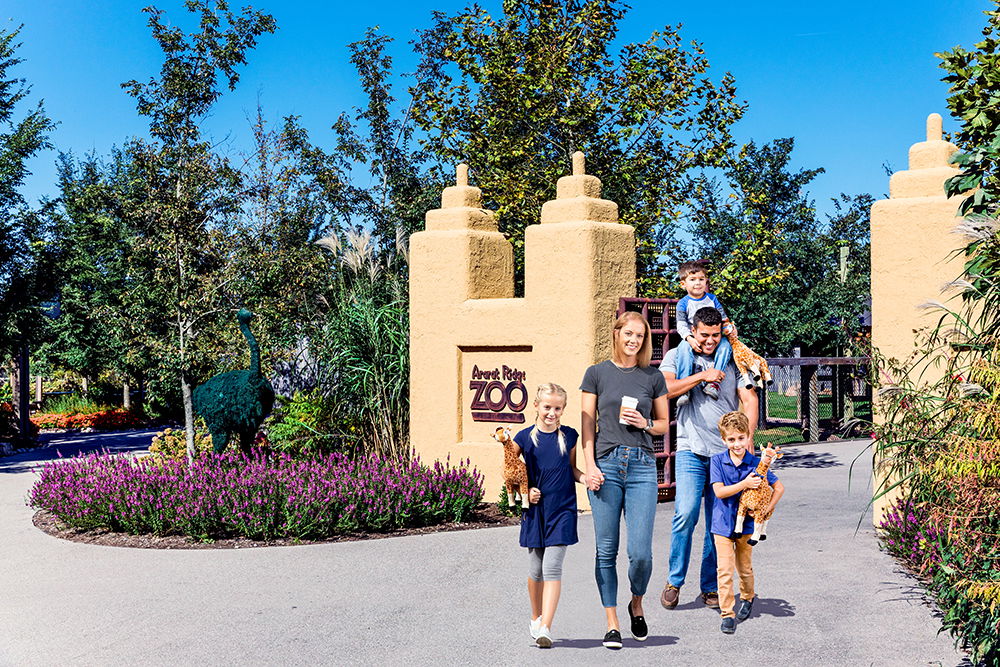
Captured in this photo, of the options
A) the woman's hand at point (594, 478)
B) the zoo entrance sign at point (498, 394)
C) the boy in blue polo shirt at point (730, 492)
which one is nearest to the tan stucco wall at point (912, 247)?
the boy in blue polo shirt at point (730, 492)

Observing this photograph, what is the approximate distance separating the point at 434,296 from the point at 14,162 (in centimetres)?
1111

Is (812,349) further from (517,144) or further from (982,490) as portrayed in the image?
(982,490)

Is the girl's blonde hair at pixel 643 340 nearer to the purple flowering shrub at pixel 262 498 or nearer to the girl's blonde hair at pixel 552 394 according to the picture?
the girl's blonde hair at pixel 552 394

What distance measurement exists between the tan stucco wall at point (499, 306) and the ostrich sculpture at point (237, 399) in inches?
71.4

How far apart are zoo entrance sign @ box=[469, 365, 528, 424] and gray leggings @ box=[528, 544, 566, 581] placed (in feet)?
17.2

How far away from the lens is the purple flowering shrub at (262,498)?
29.3 ft

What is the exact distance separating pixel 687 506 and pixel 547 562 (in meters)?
1.20

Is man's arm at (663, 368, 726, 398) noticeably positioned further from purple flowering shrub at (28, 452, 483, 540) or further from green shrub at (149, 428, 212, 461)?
green shrub at (149, 428, 212, 461)

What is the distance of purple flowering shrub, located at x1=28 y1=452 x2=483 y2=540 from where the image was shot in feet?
29.3

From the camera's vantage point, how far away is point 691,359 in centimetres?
621

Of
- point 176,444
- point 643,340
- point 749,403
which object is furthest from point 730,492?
point 176,444

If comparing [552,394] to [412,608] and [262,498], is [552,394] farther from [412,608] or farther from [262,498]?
[262,498]

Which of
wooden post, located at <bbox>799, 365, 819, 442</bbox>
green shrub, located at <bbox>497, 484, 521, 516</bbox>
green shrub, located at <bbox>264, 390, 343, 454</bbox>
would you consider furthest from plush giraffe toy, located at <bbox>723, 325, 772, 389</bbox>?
wooden post, located at <bbox>799, 365, 819, 442</bbox>

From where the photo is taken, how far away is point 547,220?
10.7m
